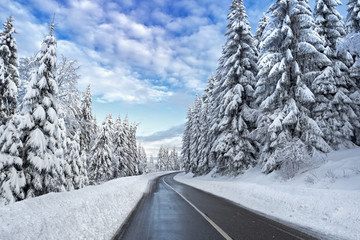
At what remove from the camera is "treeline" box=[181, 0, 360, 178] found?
54.3 ft

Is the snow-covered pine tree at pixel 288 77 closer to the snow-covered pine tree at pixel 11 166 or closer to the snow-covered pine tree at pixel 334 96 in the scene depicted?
the snow-covered pine tree at pixel 334 96

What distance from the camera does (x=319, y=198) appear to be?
8.16 metres

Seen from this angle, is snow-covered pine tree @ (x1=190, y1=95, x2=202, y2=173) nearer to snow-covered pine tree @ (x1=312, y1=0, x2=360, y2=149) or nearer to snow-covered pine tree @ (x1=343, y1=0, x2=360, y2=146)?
snow-covered pine tree @ (x1=312, y1=0, x2=360, y2=149)

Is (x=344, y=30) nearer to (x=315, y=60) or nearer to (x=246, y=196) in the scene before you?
(x=315, y=60)

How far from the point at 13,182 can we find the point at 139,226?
8.38 meters

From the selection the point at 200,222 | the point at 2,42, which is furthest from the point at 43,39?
the point at 200,222

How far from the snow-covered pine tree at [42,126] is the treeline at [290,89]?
45.6ft

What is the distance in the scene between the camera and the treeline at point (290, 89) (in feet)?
54.3

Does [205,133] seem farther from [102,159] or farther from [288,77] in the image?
[288,77]

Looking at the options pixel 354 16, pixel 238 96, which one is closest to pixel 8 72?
pixel 238 96

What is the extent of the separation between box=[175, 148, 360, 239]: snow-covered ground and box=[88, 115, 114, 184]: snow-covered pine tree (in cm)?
2525

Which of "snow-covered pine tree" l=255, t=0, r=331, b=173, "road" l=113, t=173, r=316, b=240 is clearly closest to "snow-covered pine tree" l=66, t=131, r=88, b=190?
"road" l=113, t=173, r=316, b=240

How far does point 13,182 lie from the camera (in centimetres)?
1178

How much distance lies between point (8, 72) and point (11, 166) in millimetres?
7320
